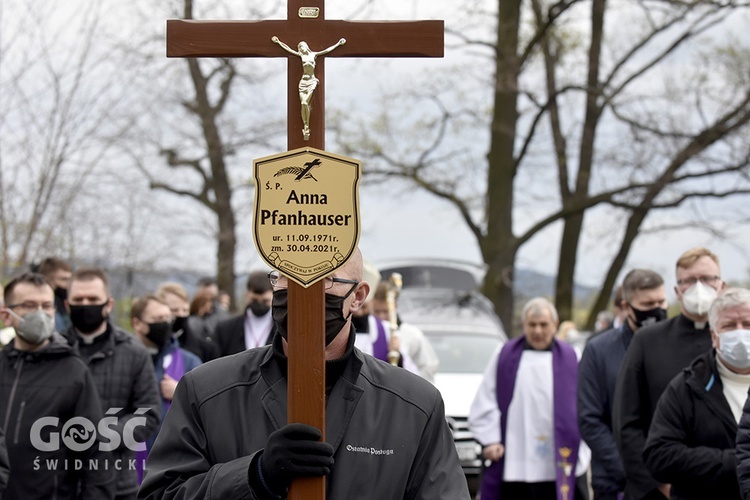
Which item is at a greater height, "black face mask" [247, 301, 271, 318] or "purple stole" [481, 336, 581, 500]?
"black face mask" [247, 301, 271, 318]

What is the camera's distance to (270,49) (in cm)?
321

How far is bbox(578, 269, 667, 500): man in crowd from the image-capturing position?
6820 millimetres

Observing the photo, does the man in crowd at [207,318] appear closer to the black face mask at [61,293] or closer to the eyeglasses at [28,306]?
the black face mask at [61,293]

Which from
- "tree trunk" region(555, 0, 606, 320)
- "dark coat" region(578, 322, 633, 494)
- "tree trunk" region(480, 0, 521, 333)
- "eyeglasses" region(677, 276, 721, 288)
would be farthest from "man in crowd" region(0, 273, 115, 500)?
"tree trunk" region(555, 0, 606, 320)

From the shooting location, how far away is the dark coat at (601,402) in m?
6.80

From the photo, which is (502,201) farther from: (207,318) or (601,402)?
(601,402)

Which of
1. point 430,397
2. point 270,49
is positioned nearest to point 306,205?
point 270,49

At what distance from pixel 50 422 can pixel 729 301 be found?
11.8ft

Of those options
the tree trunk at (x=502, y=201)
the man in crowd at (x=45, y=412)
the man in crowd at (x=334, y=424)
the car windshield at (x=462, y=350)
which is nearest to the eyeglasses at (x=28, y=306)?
the man in crowd at (x=45, y=412)

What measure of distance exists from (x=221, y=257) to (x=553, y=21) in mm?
7527

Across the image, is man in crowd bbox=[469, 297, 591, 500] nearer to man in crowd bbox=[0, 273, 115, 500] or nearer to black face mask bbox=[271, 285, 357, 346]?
man in crowd bbox=[0, 273, 115, 500]

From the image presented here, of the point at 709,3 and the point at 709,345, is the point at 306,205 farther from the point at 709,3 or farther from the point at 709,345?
the point at 709,3

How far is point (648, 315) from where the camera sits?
6.87 metres

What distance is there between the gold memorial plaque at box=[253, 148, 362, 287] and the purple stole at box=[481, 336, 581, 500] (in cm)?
499
